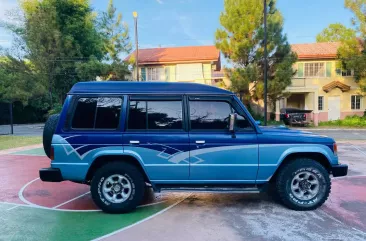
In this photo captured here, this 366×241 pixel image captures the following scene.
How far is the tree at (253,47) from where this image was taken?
21672 mm

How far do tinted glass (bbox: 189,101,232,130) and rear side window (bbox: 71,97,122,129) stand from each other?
1.28 metres

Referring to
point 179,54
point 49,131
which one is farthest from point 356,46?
point 49,131

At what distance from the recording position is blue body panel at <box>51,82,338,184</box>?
4.62 metres

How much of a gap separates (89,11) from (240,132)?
3043 cm

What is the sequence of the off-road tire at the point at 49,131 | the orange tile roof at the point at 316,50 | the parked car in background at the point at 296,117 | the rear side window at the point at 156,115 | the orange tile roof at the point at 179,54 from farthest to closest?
the orange tile roof at the point at 179,54 < the orange tile roof at the point at 316,50 < the parked car in background at the point at 296,117 < the off-road tire at the point at 49,131 < the rear side window at the point at 156,115

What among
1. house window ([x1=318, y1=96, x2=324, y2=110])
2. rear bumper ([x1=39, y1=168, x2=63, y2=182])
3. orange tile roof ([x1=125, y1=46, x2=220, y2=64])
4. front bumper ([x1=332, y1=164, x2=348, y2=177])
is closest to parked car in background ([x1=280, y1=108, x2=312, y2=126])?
house window ([x1=318, y1=96, x2=324, y2=110])

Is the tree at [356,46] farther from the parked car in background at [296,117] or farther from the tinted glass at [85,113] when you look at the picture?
the tinted glass at [85,113]

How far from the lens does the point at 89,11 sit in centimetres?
3030

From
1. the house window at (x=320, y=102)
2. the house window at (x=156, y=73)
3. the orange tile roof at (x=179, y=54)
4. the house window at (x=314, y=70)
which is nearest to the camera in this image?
the house window at (x=314, y=70)

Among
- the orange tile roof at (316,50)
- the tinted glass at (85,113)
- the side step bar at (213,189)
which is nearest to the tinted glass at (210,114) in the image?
the side step bar at (213,189)

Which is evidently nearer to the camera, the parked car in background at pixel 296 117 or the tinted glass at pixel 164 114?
the tinted glass at pixel 164 114

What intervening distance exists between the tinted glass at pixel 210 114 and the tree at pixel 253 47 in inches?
692

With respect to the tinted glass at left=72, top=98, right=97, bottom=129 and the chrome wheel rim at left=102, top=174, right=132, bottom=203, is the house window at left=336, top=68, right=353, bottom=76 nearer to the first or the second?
the chrome wheel rim at left=102, top=174, right=132, bottom=203

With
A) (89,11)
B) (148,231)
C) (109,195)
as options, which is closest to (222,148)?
(148,231)
